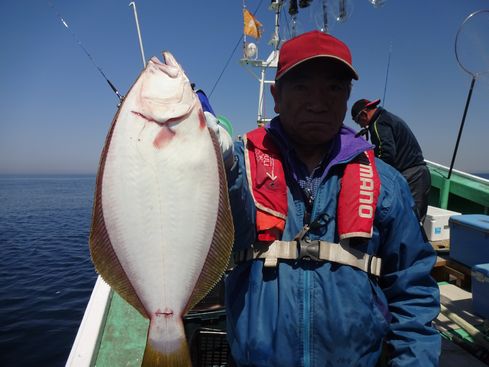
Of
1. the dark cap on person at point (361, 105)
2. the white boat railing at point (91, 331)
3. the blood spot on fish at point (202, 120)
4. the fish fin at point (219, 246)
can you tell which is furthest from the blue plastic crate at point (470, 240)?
the white boat railing at point (91, 331)

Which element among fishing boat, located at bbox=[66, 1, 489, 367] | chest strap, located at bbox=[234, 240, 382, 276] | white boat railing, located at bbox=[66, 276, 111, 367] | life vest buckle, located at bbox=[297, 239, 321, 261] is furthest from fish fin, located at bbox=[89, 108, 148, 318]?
white boat railing, located at bbox=[66, 276, 111, 367]

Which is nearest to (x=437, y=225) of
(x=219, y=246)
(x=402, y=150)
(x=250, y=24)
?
(x=402, y=150)

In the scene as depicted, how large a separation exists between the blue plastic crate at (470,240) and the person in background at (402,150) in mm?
949

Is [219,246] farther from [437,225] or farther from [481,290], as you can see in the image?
[437,225]

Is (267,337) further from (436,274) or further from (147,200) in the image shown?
(436,274)

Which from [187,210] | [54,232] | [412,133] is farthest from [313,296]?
[54,232]

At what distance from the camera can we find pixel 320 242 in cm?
158

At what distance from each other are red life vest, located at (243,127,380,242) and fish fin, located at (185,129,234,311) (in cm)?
20

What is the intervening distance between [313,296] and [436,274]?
3611mm

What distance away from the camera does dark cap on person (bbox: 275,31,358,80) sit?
5.32 feet

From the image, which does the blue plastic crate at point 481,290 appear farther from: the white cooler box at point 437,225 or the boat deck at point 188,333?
the white cooler box at point 437,225

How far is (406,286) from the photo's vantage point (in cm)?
165

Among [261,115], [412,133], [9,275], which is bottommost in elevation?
[9,275]

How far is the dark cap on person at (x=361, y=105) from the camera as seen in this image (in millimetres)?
5203
